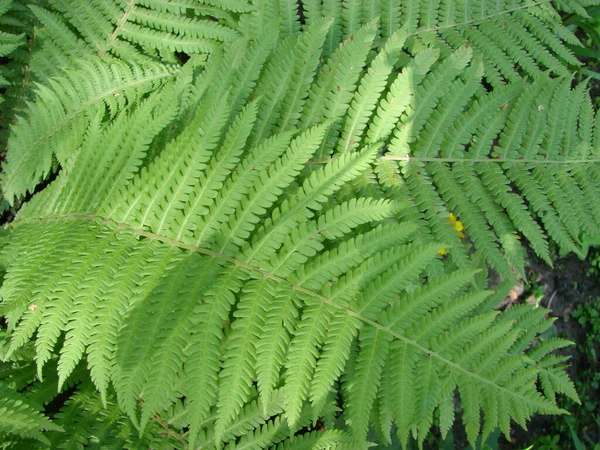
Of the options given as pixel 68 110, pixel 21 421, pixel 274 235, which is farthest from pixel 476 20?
pixel 21 421

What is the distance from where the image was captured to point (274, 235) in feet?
5.13

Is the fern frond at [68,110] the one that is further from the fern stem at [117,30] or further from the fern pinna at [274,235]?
the fern stem at [117,30]

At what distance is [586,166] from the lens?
6.72 ft

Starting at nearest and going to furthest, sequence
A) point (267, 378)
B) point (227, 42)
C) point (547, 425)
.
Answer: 1. point (267, 378)
2. point (227, 42)
3. point (547, 425)

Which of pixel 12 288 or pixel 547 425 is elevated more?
pixel 12 288

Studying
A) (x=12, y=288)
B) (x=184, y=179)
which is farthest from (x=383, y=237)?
(x=12, y=288)

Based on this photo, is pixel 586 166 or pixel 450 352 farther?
pixel 586 166

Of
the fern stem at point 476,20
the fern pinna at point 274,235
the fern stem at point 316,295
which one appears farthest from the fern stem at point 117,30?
the fern stem at point 476,20

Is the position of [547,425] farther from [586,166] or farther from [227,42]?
[227,42]

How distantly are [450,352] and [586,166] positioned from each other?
1.03m

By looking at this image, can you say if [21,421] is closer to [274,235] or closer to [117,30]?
[274,235]

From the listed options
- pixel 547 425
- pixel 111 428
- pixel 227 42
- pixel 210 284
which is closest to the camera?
pixel 210 284

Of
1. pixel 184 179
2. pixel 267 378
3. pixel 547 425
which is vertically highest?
pixel 184 179

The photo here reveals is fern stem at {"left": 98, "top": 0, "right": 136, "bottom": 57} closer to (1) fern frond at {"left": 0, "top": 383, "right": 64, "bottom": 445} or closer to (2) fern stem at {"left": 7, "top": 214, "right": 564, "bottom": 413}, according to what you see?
(2) fern stem at {"left": 7, "top": 214, "right": 564, "bottom": 413}
